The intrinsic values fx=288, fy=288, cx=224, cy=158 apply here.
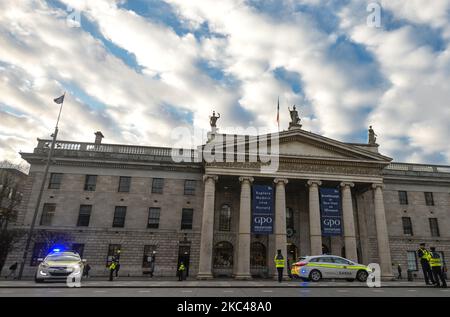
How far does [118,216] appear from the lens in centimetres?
2908

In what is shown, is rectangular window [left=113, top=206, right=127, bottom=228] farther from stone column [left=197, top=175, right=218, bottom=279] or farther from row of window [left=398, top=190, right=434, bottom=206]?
row of window [left=398, top=190, right=434, bottom=206]

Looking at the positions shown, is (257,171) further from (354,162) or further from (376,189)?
(376,189)

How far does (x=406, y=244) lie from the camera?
1249 inches

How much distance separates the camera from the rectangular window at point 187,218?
29620 mm

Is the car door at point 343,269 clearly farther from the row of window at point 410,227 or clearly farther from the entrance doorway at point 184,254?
the row of window at point 410,227

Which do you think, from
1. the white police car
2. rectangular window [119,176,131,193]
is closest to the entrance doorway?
rectangular window [119,176,131,193]

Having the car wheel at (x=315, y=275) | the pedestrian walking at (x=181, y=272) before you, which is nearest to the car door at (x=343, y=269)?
the car wheel at (x=315, y=275)

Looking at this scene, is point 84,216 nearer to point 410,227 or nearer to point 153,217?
point 153,217

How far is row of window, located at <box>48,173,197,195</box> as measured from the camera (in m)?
29.3

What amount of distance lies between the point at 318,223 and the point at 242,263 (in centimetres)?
787

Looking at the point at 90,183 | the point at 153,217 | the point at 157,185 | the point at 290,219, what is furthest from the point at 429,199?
the point at 90,183

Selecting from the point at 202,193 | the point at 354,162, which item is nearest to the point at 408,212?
the point at 354,162

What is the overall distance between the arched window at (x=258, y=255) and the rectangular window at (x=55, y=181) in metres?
20.7
